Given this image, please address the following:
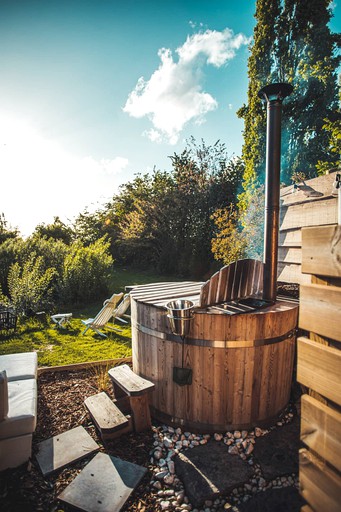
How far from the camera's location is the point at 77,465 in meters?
2.39

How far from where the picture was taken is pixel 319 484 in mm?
1124

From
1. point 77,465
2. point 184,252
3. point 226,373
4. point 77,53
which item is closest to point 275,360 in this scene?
point 226,373

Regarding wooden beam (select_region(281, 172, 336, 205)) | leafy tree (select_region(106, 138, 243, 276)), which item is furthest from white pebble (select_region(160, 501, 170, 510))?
leafy tree (select_region(106, 138, 243, 276))

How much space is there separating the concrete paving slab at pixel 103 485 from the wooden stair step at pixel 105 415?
9.1 inches

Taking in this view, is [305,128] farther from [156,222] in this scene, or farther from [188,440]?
[188,440]

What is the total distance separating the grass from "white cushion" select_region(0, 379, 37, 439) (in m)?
1.83

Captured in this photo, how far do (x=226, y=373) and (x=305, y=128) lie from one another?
13.9 m

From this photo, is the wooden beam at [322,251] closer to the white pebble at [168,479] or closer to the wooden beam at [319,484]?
the wooden beam at [319,484]

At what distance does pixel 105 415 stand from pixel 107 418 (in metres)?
0.06

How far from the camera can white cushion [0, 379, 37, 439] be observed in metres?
2.31

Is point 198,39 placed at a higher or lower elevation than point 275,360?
higher

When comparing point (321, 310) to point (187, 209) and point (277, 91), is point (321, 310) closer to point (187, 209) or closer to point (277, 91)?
point (277, 91)

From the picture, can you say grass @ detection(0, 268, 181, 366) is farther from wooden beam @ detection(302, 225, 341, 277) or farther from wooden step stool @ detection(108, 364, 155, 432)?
wooden beam @ detection(302, 225, 341, 277)

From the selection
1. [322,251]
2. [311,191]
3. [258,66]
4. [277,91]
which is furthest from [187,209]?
[322,251]
